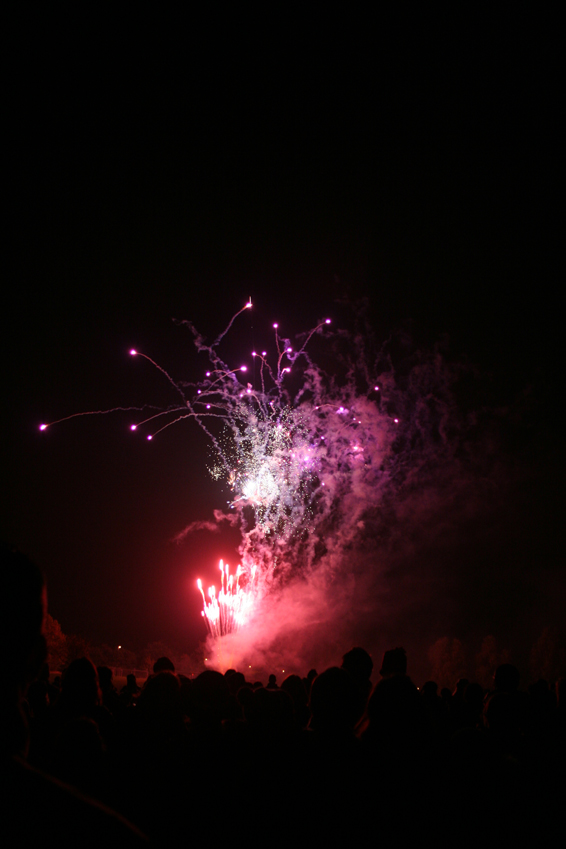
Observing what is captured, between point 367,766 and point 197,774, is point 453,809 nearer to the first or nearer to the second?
point 367,766

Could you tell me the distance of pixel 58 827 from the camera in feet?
2.92

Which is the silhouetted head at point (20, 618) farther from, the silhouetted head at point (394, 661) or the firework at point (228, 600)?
the firework at point (228, 600)

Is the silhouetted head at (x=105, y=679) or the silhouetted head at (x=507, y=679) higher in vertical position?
the silhouetted head at (x=105, y=679)

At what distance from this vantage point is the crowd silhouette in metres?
2.14

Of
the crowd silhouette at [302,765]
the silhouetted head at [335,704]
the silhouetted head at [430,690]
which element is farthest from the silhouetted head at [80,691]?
the silhouetted head at [430,690]

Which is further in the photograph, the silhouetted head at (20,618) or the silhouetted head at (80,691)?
the silhouetted head at (80,691)

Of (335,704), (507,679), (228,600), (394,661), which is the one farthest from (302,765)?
(228,600)

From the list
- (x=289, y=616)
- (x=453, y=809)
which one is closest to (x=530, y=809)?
(x=453, y=809)

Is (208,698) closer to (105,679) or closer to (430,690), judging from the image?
(105,679)

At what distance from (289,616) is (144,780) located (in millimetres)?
36221

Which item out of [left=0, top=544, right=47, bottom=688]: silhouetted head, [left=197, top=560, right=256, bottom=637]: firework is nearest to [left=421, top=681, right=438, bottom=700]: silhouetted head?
[left=0, top=544, right=47, bottom=688]: silhouetted head

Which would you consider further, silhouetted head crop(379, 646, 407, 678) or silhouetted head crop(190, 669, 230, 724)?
silhouetted head crop(379, 646, 407, 678)

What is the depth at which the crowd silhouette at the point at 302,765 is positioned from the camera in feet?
7.04

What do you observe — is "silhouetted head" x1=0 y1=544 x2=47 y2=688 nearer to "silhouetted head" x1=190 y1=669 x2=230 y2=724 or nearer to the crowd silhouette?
the crowd silhouette
